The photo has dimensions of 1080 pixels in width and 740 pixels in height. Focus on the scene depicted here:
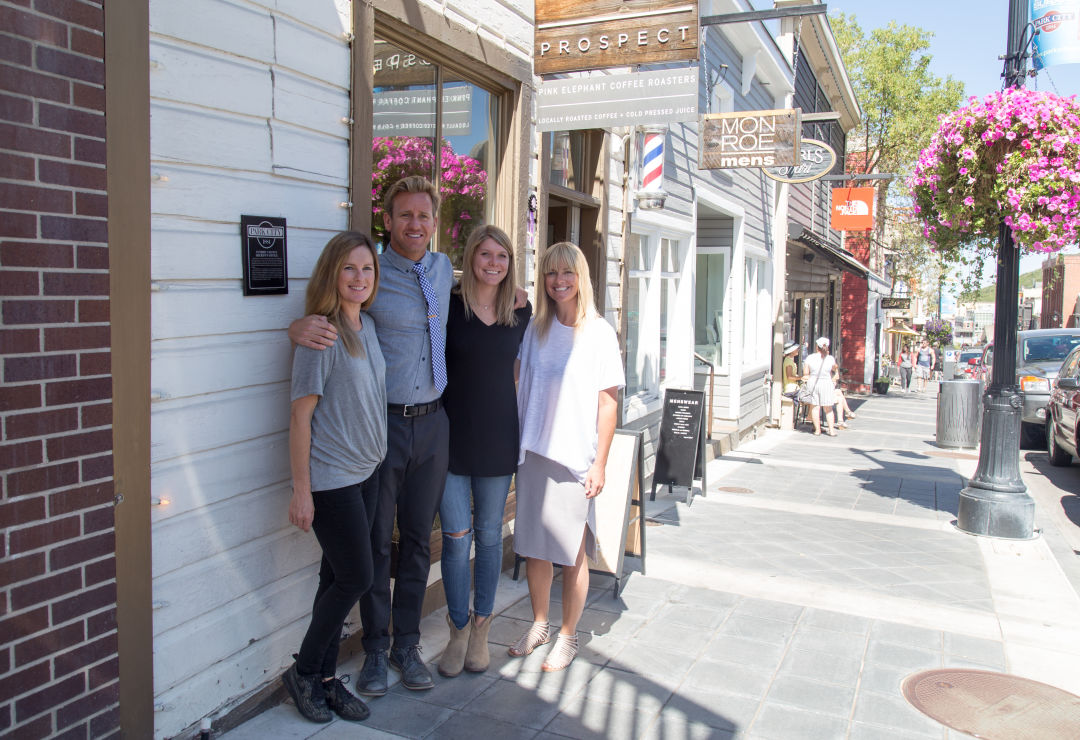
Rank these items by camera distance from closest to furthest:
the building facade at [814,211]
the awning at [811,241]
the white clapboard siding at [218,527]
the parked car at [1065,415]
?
the white clapboard siding at [218,527] → the parked car at [1065,415] → the awning at [811,241] → the building facade at [814,211]

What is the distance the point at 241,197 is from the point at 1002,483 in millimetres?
6052

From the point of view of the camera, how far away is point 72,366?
2514 mm

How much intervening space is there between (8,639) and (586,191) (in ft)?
17.2

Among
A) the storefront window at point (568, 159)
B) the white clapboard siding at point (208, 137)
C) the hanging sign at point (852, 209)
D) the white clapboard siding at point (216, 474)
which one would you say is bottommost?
the white clapboard siding at point (216, 474)

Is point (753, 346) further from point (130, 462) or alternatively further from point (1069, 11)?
point (130, 462)

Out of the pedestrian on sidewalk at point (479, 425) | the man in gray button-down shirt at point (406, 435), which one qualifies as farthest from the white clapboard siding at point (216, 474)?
the pedestrian on sidewalk at point (479, 425)

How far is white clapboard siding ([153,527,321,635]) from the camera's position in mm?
2945

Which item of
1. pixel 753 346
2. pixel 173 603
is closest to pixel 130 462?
pixel 173 603

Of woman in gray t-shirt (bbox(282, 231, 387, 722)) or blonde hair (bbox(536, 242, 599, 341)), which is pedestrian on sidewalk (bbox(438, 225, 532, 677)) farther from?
woman in gray t-shirt (bbox(282, 231, 387, 722))

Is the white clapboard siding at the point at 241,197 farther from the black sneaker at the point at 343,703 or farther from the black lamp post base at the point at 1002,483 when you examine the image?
the black lamp post base at the point at 1002,483

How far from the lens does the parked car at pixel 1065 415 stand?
9.98m

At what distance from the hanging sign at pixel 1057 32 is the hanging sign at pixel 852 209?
12794 mm

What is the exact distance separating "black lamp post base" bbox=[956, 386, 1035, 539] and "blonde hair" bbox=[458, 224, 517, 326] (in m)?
4.68

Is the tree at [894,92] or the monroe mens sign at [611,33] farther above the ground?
the tree at [894,92]
